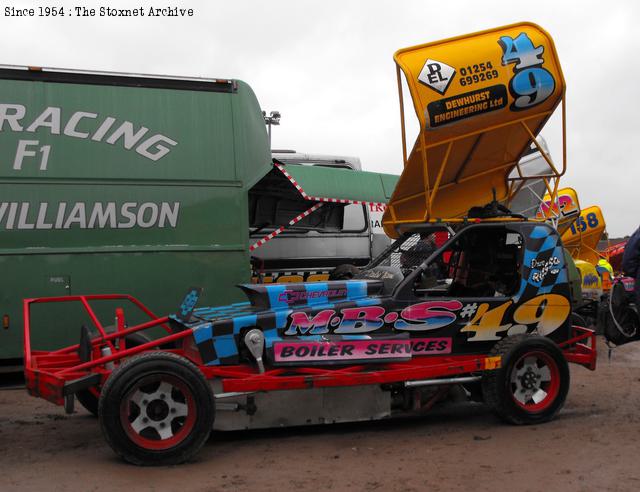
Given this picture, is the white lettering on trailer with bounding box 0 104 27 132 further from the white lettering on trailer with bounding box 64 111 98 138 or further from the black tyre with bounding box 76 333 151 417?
the black tyre with bounding box 76 333 151 417

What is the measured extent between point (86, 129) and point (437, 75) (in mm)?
4227

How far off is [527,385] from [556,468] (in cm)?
128

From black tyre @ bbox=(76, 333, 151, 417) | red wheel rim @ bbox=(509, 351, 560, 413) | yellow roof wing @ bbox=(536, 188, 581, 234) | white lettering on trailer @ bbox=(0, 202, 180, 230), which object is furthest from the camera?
yellow roof wing @ bbox=(536, 188, 581, 234)

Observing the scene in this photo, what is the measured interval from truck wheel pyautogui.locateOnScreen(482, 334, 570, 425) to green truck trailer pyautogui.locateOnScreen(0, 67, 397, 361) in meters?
3.74

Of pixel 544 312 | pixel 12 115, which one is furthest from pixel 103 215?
pixel 544 312

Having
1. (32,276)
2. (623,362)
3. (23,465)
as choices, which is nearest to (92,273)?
(32,276)

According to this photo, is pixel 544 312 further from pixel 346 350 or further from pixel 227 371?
pixel 227 371

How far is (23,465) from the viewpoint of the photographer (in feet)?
17.3

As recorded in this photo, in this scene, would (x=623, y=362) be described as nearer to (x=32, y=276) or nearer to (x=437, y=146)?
(x=437, y=146)

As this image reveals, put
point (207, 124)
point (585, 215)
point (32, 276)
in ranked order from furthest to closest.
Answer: point (585, 215) → point (207, 124) → point (32, 276)

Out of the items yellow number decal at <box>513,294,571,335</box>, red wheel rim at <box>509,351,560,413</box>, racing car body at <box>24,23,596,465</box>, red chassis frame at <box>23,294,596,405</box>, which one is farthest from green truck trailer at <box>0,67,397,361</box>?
red wheel rim at <box>509,351,560,413</box>

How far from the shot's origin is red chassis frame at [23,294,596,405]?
533 centimetres

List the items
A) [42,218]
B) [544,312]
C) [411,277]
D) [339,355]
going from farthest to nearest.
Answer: [42,218] < [544,312] < [411,277] < [339,355]

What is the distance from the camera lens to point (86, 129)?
849cm
